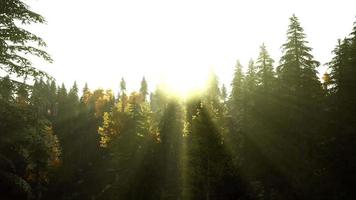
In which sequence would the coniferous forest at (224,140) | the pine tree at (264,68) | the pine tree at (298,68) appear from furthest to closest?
the pine tree at (264,68) → the pine tree at (298,68) → the coniferous forest at (224,140)

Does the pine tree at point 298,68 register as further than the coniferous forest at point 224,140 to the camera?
Yes

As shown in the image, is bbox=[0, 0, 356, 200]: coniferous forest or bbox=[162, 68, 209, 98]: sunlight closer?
bbox=[0, 0, 356, 200]: coniferous forest

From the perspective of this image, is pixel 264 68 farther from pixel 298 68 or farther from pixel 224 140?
pixel 224 140

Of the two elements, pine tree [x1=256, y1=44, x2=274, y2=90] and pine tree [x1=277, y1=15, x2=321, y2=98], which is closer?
pine tree [x1=277, y1=15, x2=321, y2=98]

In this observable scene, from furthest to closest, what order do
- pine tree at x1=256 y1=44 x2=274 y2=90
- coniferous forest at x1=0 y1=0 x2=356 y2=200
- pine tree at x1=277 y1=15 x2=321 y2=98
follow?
pine tree at x1=256 y1=44 x2=274 y2=90
pine tree at x1=277 y1=15 x2=321 y2=98
coniferous forest at x1=0 y1=0 x2=356 y2=200

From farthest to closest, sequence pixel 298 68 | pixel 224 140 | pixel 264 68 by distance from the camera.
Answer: pixel 264 68 < pixel 298 68 < pixel 224 140

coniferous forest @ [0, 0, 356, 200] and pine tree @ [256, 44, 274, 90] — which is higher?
pine tree @ [256, 44, 274, 90]

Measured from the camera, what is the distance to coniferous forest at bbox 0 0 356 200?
13.6 meters

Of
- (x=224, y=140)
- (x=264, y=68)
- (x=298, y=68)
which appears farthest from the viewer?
(x=264, y=68)

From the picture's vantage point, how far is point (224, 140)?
34.4m

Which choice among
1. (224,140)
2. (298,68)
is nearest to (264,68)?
(298,68)

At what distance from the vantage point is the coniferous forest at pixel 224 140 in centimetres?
1360

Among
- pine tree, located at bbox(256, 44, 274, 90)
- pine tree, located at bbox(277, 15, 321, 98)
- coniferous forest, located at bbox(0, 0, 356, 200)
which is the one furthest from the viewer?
pine tree, located at bbox(256, 44, 274, 90)

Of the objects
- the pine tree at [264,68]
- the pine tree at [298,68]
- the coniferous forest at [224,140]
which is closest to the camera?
the coniferous forest at [224,140]
